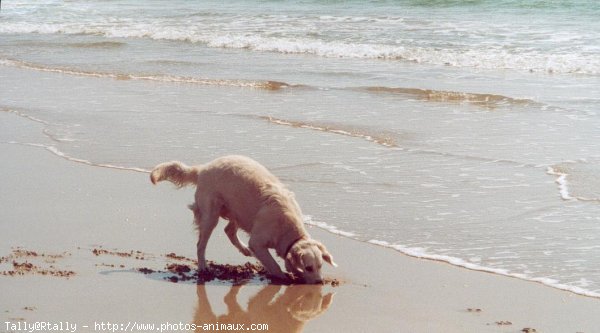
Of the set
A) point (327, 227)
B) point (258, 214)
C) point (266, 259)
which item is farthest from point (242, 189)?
point (327, 227)

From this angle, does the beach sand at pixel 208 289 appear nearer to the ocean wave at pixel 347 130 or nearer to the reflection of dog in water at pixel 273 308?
the reflection of dog in water at pixel 273 308

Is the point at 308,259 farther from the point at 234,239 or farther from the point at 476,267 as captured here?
the point at 476,267

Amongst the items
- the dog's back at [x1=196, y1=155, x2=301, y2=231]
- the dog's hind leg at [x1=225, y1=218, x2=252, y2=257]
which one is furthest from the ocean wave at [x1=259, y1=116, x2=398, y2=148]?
the dog's back at [x1=196, y1=155, x2=301, y2=231]

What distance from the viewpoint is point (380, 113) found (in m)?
16.3

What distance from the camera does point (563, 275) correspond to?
309 inches

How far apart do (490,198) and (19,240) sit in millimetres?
4902

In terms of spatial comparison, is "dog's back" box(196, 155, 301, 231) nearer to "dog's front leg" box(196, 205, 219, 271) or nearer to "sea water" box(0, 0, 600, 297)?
"dog's front leg" box(196, 205, 219, 271)

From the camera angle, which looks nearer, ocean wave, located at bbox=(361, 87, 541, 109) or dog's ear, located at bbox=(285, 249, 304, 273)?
dog's ear, located at bbox=(285, 249, 304, 273)

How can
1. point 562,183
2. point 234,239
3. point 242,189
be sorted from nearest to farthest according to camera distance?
point 242,189 < point 234,239 < point 562,183

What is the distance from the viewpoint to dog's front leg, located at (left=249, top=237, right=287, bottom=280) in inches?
305

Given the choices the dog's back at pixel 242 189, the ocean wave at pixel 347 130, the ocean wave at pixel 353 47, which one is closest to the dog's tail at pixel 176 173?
the dog's back at pixel 242 189

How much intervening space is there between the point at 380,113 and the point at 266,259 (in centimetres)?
885

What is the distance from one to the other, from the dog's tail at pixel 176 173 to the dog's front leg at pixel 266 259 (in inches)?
40.7

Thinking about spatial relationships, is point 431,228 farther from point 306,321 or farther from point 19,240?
point 19,240
